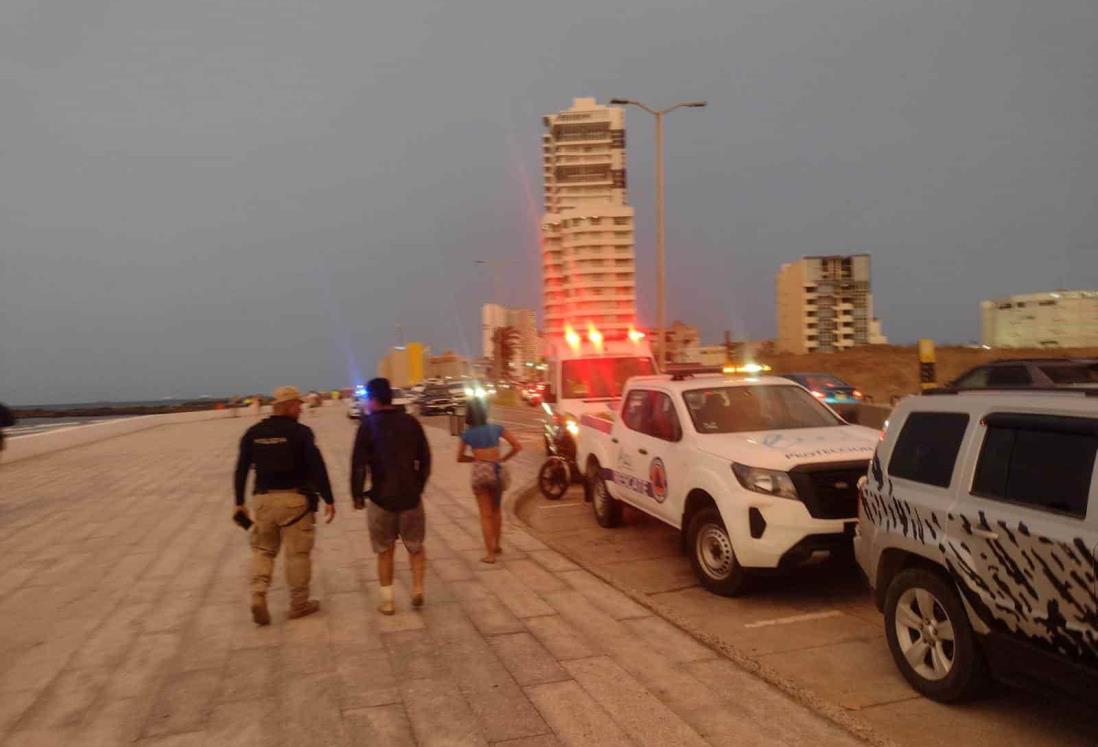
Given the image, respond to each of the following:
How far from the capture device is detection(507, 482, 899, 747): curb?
13.5 feet

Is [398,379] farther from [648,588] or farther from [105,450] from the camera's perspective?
[648,588]

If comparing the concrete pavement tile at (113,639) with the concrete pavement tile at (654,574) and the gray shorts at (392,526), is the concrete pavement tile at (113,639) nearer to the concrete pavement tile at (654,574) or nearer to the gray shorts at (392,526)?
the gray shorts at (392,526)

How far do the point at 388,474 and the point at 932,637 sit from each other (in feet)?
12.8

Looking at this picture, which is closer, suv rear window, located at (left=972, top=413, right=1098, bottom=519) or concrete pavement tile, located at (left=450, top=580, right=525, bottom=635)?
suv rear window, located at (left=972, top=413, right=1098, bottom=519)

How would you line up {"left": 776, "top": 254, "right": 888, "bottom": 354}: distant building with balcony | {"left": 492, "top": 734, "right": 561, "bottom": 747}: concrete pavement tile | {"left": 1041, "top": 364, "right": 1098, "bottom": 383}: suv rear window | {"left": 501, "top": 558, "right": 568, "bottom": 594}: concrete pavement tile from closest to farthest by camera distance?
{"left": 492, "top": 734, "right": 561, "bottom": 747}: concrete pavement tile, {"left": 501, "top": 558, "right": 568, "bottom": 594}: concrete pavement tile, {"left": 1041, "top": 364, "right": 1098, "bottom": 383}: suv rear window, {"left": 776, "top": 254, "right": 888, "bottom": 354}: distant building with balcony

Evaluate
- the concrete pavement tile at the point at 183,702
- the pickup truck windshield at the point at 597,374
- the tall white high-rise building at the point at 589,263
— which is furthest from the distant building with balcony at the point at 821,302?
the concrete pavement tile at the point at 183,702

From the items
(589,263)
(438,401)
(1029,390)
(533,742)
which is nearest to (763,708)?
(533,742)

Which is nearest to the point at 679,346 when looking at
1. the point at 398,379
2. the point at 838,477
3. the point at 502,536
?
the point at 502,536

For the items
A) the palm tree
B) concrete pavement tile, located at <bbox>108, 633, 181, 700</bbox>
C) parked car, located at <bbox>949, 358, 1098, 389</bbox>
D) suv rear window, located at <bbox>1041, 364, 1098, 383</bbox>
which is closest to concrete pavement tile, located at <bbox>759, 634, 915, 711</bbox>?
concrete pavement tile, located at <bbox>108, 633, 181, 700</bbox>

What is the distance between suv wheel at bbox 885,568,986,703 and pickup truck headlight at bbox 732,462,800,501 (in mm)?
1587

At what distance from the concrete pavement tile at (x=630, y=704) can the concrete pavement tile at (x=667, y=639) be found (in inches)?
17.8

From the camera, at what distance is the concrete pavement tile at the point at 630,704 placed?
13.6 ft

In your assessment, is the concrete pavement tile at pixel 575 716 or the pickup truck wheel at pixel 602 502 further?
the pickup truck wheel at pixel 602 502

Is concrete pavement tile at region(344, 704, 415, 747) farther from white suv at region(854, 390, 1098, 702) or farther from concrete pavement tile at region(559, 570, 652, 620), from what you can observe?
white suv at region(854, 390, 1098, 702)
